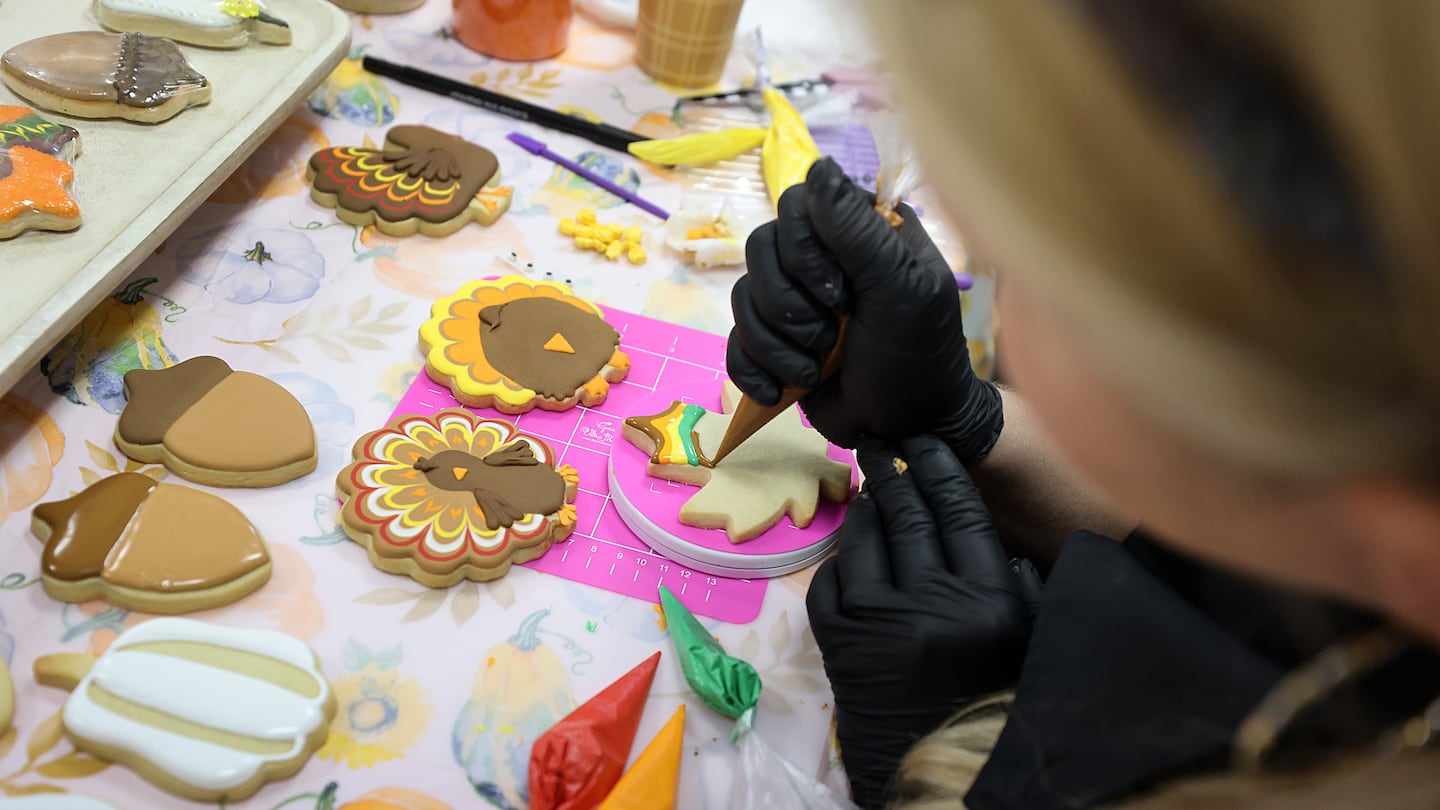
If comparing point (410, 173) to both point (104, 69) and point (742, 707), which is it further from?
point (742, 707)

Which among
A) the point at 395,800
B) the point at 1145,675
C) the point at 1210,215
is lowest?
the point at 395,800

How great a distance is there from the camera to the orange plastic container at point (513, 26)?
126 centimetres

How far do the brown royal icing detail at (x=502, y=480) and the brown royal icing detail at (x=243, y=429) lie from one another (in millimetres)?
101

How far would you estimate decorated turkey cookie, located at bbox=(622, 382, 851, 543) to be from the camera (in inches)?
31.8

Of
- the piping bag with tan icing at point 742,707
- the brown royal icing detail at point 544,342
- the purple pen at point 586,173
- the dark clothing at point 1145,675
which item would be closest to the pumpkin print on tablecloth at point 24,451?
the brown royal icing detail at point 544,342

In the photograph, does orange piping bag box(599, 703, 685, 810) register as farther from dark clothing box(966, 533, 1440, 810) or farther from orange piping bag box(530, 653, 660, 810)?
dark clothing box(966, 533, 1440, 810)

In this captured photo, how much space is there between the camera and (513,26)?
1.27 metres

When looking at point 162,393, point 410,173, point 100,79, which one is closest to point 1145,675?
point 162,393

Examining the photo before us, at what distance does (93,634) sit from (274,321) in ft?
1.08

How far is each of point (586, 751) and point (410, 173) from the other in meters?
0.66

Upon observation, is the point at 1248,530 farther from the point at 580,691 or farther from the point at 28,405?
the point at 28,405

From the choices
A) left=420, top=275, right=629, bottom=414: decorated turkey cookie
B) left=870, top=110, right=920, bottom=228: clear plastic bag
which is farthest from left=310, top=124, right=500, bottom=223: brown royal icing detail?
left=870, top=110, right=920, bottom=228: clear plastic bag

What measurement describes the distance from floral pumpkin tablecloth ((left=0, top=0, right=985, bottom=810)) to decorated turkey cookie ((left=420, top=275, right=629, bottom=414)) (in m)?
0.04

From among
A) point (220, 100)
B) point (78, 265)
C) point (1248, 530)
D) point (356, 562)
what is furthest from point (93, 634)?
point (1248, 530)
